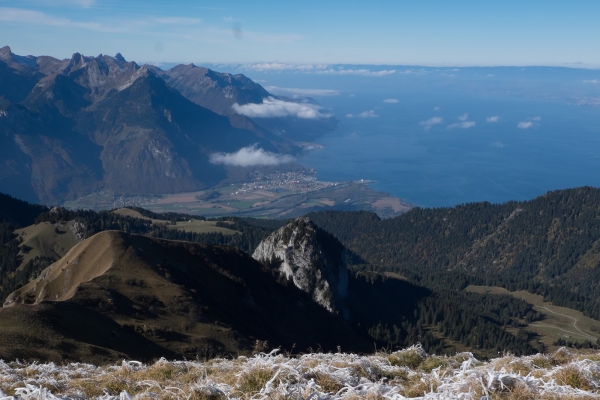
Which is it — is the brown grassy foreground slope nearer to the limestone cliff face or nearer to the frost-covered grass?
the frost-covered grass

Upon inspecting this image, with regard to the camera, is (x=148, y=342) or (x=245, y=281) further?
(x=245, y=281)

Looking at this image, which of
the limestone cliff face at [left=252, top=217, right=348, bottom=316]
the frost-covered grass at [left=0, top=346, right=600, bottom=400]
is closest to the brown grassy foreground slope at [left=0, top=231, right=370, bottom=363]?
the frost-covered grass at [left=0, top=346, right=600, bottom=400]

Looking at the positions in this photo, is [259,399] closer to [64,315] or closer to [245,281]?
[64,315]

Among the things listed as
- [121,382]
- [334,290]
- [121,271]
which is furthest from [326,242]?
[121,382]

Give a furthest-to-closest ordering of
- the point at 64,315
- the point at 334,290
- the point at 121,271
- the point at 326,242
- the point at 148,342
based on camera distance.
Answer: the point at 326,242, the point at 334,290, the point at 121,271, the point at 148,342, the point at 64,315

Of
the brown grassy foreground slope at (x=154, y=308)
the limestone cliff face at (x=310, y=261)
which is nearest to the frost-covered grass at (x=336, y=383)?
the brown grassy foreground slope at (x=154, y=308)

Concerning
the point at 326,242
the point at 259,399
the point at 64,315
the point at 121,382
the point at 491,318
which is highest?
the point at 259,399

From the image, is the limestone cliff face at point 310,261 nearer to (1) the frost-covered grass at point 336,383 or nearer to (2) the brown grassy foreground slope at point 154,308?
(2) the brown grassy foreground slope at point 154,308
